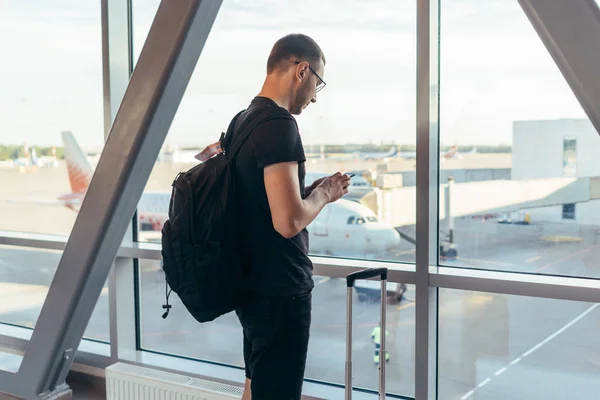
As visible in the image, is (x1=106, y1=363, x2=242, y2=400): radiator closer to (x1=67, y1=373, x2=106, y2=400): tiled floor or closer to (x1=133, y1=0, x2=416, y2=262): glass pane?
(x1=67, y1=373, x2=106, y2=400): tiled floor

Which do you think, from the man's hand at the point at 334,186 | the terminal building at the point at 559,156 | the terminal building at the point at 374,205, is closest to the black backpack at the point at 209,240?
Answer: the terminal building at the point at 374,205

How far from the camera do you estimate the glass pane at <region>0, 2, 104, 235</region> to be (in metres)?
3.87

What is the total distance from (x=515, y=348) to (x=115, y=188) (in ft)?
6.87

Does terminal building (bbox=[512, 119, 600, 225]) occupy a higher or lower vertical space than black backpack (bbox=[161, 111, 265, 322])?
higher

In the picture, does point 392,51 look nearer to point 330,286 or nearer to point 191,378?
point 330,286

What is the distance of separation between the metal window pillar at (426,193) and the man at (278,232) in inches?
28.5

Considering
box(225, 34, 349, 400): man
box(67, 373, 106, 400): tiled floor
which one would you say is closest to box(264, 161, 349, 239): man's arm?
box(225, 34, 349, 400): man

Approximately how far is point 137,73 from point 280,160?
1.41 meters

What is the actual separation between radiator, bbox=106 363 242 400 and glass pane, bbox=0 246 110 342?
0.93 meters

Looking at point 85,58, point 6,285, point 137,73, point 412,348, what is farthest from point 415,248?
point 6,285

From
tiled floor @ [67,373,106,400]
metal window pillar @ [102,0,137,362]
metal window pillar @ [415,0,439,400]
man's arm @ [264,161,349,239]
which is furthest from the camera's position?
tiled floor @ [67,373,106,400]

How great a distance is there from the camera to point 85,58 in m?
3.87

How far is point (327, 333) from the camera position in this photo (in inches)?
126

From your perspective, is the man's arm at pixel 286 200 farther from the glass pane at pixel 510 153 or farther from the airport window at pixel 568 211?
the airport window at pixel 568 211
